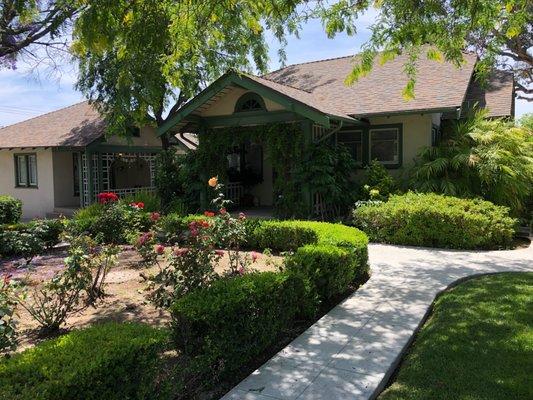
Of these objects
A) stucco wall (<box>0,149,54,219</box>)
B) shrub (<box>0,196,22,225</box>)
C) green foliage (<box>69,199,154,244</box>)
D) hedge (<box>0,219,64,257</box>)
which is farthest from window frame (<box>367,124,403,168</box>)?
stucco wall (<box>0,149,54,219</box>)

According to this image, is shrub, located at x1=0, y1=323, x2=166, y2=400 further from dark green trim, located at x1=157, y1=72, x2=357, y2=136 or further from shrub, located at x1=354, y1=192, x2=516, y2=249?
dark green trim, located at x1=157, y1=72, x2=357, y2=136

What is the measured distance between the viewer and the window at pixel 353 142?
15.3 meters

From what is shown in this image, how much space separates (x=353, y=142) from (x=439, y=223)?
219 inches

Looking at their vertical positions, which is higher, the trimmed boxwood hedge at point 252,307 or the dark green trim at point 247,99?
the dark green trim at point 247,99

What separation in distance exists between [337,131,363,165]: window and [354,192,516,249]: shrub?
3.92m

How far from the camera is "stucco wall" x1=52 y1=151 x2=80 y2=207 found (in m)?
20.2

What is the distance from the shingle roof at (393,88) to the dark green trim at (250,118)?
2301 millimetres

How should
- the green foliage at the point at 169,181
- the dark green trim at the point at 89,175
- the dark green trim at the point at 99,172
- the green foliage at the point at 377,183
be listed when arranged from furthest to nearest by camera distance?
the dark green trim at the point at 99,172, the dark green trim at the point at 89,175, the green foliage at the point at 169,181, the green foliage at the point at 377,183

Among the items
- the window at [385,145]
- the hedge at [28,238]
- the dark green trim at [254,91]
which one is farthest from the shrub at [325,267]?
the window at [385,145]

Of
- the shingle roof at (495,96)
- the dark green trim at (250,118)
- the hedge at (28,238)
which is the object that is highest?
the shingle roof at (495,96)

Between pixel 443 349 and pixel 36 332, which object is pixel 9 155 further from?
pixel 443 349

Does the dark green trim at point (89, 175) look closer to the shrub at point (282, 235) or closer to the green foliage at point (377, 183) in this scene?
the shrub at point (282, 235)

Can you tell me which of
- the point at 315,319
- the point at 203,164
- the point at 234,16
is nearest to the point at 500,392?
the point at 315,319

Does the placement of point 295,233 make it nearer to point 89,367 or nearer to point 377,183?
point 377,183
